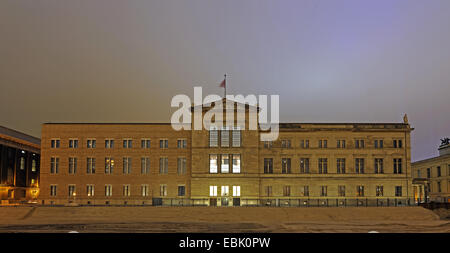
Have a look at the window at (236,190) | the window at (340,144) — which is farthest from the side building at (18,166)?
the window at (340,144)

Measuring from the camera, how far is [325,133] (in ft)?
222

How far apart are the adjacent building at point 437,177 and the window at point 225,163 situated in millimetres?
34631

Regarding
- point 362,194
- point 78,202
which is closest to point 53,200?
point 78,202

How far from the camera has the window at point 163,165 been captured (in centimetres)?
6669

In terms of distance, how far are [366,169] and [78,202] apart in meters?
43.6

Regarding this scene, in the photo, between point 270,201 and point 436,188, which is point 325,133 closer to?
point 270,201

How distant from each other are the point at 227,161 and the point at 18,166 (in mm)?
40958

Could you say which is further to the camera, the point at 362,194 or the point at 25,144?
the point at 25,144

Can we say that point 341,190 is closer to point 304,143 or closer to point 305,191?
point 305,191

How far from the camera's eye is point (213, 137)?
64688 millimetres

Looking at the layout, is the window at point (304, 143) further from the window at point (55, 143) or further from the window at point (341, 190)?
the window at point (55, 143)
